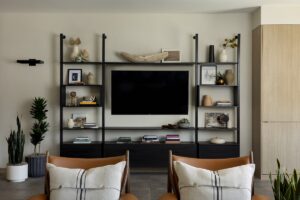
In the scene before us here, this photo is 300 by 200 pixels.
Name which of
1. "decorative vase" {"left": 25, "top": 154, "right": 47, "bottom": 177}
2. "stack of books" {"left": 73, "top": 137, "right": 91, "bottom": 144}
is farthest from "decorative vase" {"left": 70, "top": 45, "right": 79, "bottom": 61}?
"decorative vase" {"left": 25, "top": 154, "right": 47, "bottom": 177}

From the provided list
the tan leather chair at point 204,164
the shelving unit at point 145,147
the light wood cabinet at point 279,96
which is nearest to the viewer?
the tan leather chair at point 204,164

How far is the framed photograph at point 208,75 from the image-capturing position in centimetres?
552

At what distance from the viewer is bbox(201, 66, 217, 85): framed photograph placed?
217 inches

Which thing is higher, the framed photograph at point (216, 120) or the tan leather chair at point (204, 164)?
the framed photograph at point (216, 120)

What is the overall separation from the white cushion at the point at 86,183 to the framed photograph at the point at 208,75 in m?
3.39

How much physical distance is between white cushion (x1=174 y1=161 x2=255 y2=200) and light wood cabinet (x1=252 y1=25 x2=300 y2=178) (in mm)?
2867

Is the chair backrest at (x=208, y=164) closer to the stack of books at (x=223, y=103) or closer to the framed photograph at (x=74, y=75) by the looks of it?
the stack of books at (x=223, y=103)

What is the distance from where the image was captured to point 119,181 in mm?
2404

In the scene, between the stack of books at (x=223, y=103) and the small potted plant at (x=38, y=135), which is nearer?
the small potted plant at (x=38, y=135)

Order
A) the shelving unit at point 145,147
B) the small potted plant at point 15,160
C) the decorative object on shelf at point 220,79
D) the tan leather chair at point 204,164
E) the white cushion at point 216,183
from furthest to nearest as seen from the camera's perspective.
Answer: the decorative object on shelf at point 220,79 < the shelving unit at point 145,147 < the small potted plant at point 15,160 < the tan leather chair at point 204,164 < the white cushion at point 216,183

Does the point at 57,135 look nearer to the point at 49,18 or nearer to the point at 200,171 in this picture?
the point at 49,18

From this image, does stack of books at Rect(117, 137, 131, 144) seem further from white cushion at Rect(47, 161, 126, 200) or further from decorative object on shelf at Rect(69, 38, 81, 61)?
white cushion at Rect(47, 161, 126, 200)

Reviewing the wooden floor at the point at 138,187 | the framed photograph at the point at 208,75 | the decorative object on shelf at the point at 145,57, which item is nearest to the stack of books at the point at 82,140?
the wooden floor at the point at 138,187

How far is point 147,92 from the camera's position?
552cm
